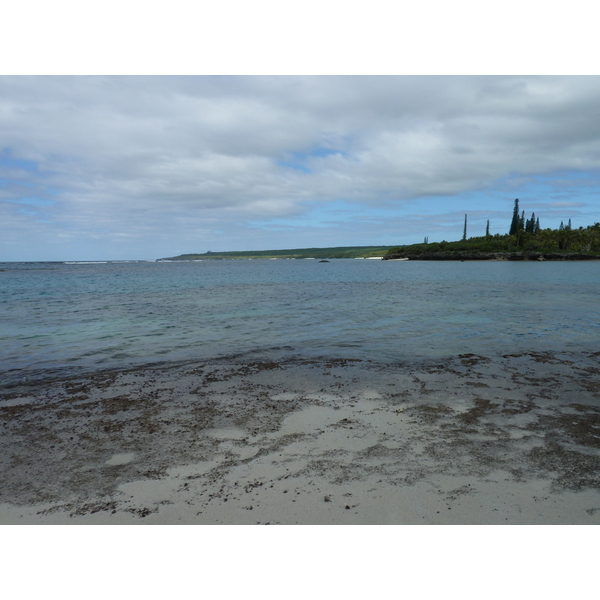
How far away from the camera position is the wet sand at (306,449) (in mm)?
4699

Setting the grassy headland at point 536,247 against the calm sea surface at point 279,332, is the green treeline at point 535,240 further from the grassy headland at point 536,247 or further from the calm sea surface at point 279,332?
the calm sea surface at point 279,332

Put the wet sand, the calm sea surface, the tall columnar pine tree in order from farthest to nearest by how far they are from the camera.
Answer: the tall columnar pine tree < the calm sea surface < the wet sand

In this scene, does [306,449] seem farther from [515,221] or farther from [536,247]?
[515,221]

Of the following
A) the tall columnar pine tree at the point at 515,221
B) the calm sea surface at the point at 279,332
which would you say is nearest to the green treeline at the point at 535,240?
the tall columnar pine tree at the point at 515,221

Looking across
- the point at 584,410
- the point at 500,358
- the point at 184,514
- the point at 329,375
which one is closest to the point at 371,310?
the point at 500,358

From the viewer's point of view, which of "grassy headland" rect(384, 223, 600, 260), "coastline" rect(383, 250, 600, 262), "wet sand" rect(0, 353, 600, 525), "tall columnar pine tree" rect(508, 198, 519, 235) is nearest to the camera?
"wet sand" rect(0, 353, 600, 525)

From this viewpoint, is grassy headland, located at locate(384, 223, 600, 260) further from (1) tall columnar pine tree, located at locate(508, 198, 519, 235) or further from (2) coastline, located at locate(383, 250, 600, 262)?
(1) tall columnar pine tree, located at locate(508, 198, 519, 235)

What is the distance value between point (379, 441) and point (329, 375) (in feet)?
13.2

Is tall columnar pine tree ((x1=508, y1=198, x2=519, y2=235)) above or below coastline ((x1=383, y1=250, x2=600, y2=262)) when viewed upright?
above

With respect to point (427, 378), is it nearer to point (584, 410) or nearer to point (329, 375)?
point (329, 375)

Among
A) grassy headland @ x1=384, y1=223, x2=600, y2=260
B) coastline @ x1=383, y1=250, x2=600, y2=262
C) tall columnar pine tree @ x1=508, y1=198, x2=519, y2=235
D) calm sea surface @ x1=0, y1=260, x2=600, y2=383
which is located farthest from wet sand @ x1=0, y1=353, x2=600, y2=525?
tall columnar pine tree @ x1=508, y1=198, x2=519, y2=235

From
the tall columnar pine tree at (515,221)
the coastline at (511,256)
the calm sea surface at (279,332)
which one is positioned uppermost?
the tall columnar pine tree at (515,221)

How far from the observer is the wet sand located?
470 cm

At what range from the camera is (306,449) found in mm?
6168
